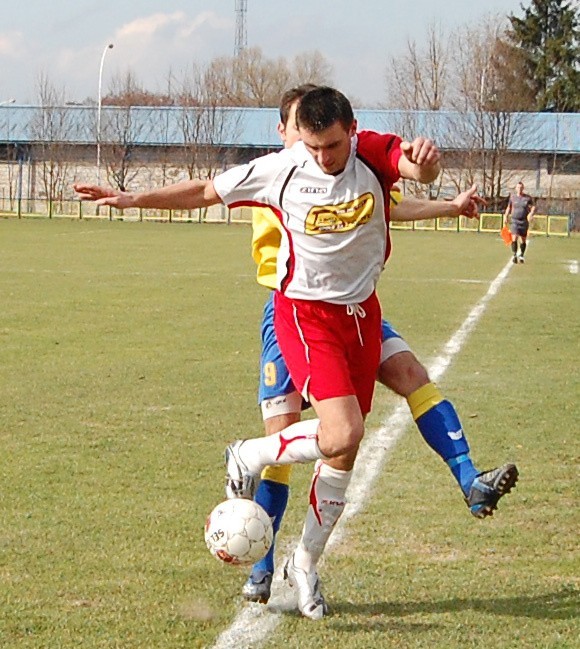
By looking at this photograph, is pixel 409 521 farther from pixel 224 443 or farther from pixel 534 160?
pixel 534 160

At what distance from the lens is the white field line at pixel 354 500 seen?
4.37 m

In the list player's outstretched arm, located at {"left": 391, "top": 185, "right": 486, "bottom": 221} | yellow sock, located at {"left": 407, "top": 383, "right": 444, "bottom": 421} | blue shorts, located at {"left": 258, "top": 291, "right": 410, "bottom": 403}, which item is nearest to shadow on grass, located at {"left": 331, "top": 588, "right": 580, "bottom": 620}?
yellow sock, located at {"left": 407, "top": 383, "right": 444, "bottom": 421}

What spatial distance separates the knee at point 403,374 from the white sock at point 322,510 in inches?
16.5

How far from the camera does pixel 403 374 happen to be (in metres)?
4.98

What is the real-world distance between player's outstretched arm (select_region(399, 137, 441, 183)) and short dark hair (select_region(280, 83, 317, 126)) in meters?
0.56

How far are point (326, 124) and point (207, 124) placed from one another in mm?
68779

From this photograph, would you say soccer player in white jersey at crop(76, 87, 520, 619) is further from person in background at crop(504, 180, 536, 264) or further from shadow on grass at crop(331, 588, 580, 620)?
person in background at crop(504, 180, 536, 264)

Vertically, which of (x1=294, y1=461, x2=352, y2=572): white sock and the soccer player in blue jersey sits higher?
the soccer player in blue jersey

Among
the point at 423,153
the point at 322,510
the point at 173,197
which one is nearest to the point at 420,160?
the point at 423,153

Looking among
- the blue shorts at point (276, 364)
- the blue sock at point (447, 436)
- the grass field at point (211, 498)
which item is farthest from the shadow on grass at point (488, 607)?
the blue shorts at point (276, 364)

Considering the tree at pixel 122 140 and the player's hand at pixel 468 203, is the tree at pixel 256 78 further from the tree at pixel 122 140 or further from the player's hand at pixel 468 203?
the player's hand at pixel 468 203

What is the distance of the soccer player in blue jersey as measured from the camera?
4.83m

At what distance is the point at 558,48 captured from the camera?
75375 millimetres

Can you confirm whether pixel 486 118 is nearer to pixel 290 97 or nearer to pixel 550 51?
pixel 550 51
